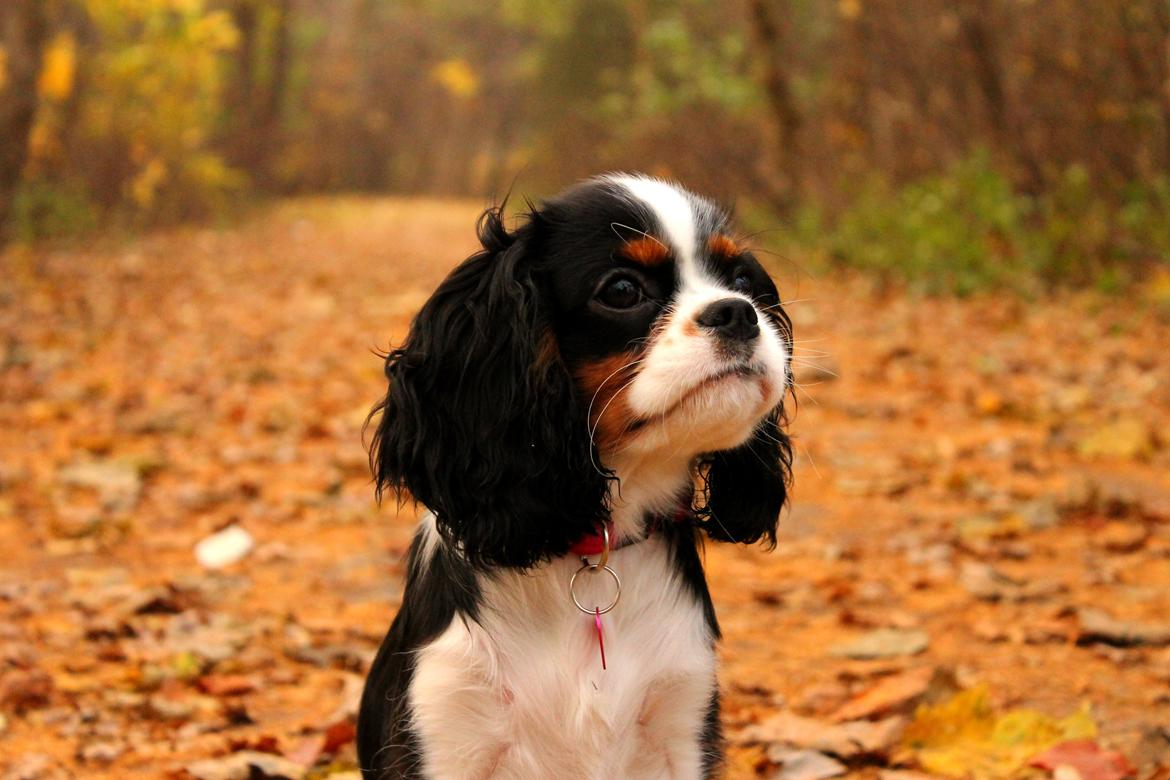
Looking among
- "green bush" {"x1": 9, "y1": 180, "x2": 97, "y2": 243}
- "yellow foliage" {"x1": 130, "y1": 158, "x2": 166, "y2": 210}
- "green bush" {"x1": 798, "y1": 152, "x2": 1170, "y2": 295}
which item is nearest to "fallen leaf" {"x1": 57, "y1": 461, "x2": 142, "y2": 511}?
"green bush" {"x1": 798, "y1": 152, "x2": 1170, "y2": 295}

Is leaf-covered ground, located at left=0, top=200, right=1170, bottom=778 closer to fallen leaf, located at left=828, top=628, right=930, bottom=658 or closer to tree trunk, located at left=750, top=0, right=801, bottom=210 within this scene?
fallen leaf, located at left=828, top=628, right=930, bottom=658

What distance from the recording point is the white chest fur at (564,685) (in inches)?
89.8

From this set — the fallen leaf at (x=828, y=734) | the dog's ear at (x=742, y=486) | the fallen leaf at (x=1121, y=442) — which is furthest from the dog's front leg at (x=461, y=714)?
the fallen leaf at (x=1121, y=442)

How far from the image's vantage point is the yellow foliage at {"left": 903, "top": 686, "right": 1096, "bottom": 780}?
2850mm

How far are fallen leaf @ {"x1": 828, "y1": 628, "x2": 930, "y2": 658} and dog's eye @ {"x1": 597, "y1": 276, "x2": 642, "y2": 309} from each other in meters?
1.73

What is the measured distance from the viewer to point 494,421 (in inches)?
93.4

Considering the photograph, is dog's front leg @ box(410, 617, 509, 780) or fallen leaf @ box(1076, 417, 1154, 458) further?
fallen leaf @ box(1076, 417, 1154, 458)

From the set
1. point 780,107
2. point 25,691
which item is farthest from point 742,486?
point 780,107

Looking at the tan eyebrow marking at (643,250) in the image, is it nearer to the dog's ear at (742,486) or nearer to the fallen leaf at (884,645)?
the dog's ear at (742,486)

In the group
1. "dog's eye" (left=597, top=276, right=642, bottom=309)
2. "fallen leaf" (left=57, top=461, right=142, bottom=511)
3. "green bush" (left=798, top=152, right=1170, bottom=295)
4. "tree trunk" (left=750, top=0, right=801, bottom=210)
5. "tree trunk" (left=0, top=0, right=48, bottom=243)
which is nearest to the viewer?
"dog's eye" (left=597, top=276, right=642, bottom=309)

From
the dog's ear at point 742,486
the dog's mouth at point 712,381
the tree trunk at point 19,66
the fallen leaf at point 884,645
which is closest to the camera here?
the dog's mouth at point 712,381

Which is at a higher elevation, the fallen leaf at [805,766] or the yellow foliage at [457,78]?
the yellow foliage at [457,78]

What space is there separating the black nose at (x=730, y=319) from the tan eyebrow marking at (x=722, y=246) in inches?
9.0

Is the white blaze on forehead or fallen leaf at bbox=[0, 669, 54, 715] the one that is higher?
the white blaze on forehead
